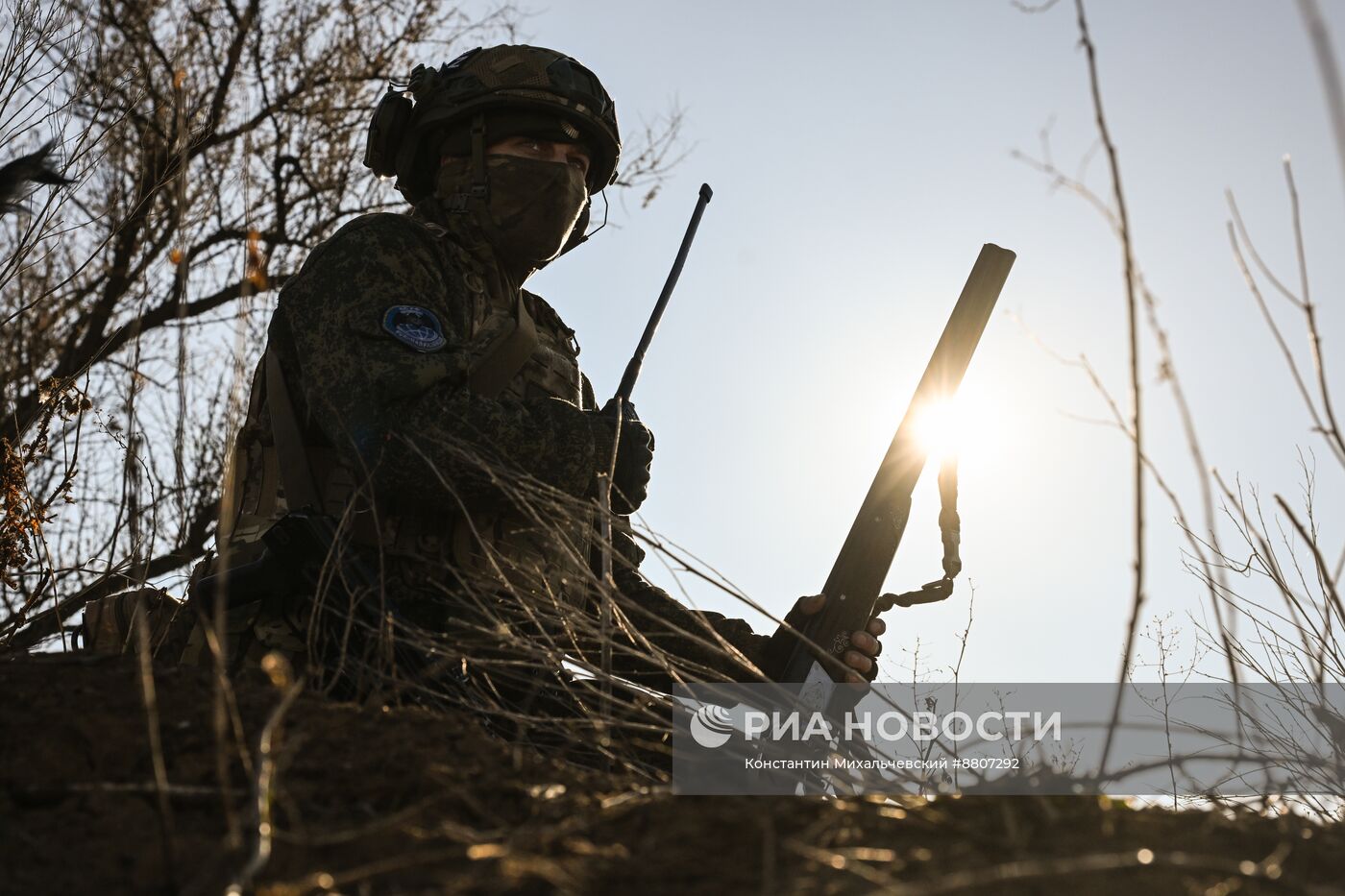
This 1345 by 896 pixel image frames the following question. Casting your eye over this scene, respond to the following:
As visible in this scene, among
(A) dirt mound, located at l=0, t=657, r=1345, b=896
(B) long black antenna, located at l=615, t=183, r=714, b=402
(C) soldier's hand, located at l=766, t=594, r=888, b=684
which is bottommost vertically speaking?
(A) dirt mound, located at l=0, t=657, r=1345, b=896

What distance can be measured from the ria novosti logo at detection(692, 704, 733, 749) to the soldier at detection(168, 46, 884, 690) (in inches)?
6.5

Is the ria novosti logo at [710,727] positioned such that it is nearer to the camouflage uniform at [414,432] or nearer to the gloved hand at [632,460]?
the camouflage uniform at [414,432]

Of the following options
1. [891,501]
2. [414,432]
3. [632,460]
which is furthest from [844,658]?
[414,432]

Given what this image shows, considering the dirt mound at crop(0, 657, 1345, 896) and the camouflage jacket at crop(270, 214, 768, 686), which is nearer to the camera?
the dirt mound at crop(0, 657, 1345, 896)

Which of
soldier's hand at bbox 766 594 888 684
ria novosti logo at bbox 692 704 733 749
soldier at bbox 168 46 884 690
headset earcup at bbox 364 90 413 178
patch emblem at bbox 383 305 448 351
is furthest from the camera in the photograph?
headset earcup at bbox 364 90 413 178

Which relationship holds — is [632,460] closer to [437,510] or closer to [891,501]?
[437,510]

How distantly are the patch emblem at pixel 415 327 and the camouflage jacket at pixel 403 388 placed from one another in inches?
0.4

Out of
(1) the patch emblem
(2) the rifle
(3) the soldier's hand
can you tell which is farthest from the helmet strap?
(3) the soldier's hand

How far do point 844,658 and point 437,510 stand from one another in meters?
1.21

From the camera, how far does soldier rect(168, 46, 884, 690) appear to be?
142 inches

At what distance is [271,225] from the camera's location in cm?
870

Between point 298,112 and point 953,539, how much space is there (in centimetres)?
630

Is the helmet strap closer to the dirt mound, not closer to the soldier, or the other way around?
the soldier

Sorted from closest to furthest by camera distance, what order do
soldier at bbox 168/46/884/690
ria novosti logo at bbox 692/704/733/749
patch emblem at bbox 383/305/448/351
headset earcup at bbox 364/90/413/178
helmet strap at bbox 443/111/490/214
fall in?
ria novosti logo at bbox 692/704/733/749 < soldier at bbox 168/46/884/690 < patch emblem at bbox 383/305/448/351 < helmet strap at bbox 443/111/490/214 < headset earcup at bbox 364/90/413/178
